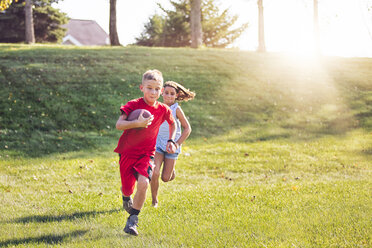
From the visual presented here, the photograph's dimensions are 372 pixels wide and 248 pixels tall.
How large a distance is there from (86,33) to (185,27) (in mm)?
17920

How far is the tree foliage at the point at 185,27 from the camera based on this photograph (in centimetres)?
4044

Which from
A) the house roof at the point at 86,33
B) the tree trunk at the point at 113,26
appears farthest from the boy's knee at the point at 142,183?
the house roof at the point at 86,33

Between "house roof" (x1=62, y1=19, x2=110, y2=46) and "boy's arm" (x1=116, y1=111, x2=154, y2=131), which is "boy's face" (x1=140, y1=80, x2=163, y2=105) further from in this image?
"house roof" (x1=62, y1=19, x2=110, y2=46)

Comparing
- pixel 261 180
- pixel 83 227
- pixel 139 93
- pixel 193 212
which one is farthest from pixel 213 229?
pixel 139 93

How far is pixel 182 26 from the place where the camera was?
41219mm

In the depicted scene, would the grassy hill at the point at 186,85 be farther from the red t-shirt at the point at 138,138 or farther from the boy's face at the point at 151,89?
the boy's face at the point at 151,89

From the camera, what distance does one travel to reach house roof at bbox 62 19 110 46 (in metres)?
51.0

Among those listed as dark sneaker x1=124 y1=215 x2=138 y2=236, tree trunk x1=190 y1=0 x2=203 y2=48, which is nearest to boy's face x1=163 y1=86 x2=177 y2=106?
dark sneaker x1=124 y1=215 x2=138 y2=236

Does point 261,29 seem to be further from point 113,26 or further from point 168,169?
point 168,169

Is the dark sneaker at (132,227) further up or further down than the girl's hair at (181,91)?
further down

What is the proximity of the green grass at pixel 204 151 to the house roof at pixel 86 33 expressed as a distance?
1168 inches

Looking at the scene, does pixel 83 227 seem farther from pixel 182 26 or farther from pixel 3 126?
pixel 182 26

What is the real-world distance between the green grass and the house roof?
29.7 m

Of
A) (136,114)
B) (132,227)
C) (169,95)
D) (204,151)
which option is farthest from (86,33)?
(132,227)
